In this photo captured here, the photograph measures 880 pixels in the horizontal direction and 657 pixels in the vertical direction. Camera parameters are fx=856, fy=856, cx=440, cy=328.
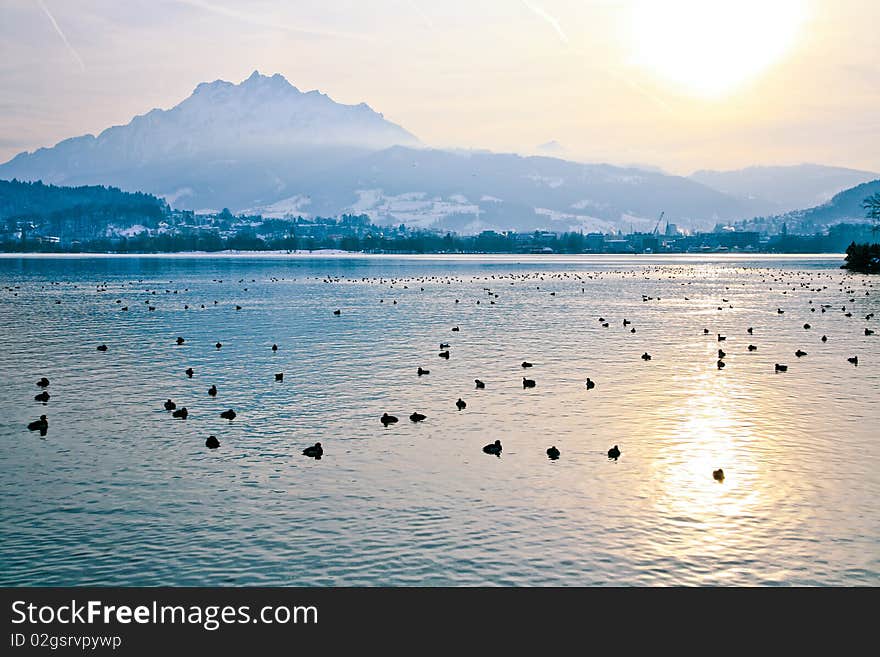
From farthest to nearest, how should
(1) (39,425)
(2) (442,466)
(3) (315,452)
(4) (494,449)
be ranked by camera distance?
1. (1) (39,425)
2. (4) (494,449)
3. (3) (315,452)
4. (2) (442,466)

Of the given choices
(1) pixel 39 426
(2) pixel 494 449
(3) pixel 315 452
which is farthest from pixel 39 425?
(2) pixel 494 449

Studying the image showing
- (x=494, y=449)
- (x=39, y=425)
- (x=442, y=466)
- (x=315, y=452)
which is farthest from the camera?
(x=39, y=425)

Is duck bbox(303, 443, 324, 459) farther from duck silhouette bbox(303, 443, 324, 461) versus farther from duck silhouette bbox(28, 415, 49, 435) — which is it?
duck silhouette bbox(28, 415, 49, 435)

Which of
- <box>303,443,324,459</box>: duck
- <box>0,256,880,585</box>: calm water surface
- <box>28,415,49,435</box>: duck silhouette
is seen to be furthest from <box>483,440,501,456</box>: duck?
<box>28,415,49,435</box>: duck silhouette

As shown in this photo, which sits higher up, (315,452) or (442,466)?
(315,452)

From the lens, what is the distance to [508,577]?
1548 cm

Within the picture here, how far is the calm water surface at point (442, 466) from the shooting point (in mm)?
16188

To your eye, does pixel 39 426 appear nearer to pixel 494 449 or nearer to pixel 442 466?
pixel 442 466

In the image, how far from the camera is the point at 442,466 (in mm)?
22516

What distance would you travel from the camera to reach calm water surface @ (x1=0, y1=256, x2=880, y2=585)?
53.1 ft

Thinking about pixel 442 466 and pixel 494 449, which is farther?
pixel 494 449

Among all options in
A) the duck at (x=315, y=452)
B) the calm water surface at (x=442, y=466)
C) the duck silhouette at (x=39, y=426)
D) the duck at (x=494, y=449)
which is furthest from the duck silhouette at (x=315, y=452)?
the duck silhouette at (x=39, y=426)

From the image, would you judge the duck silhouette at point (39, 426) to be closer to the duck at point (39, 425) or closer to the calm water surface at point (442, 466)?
the duck at point (39, 425)
